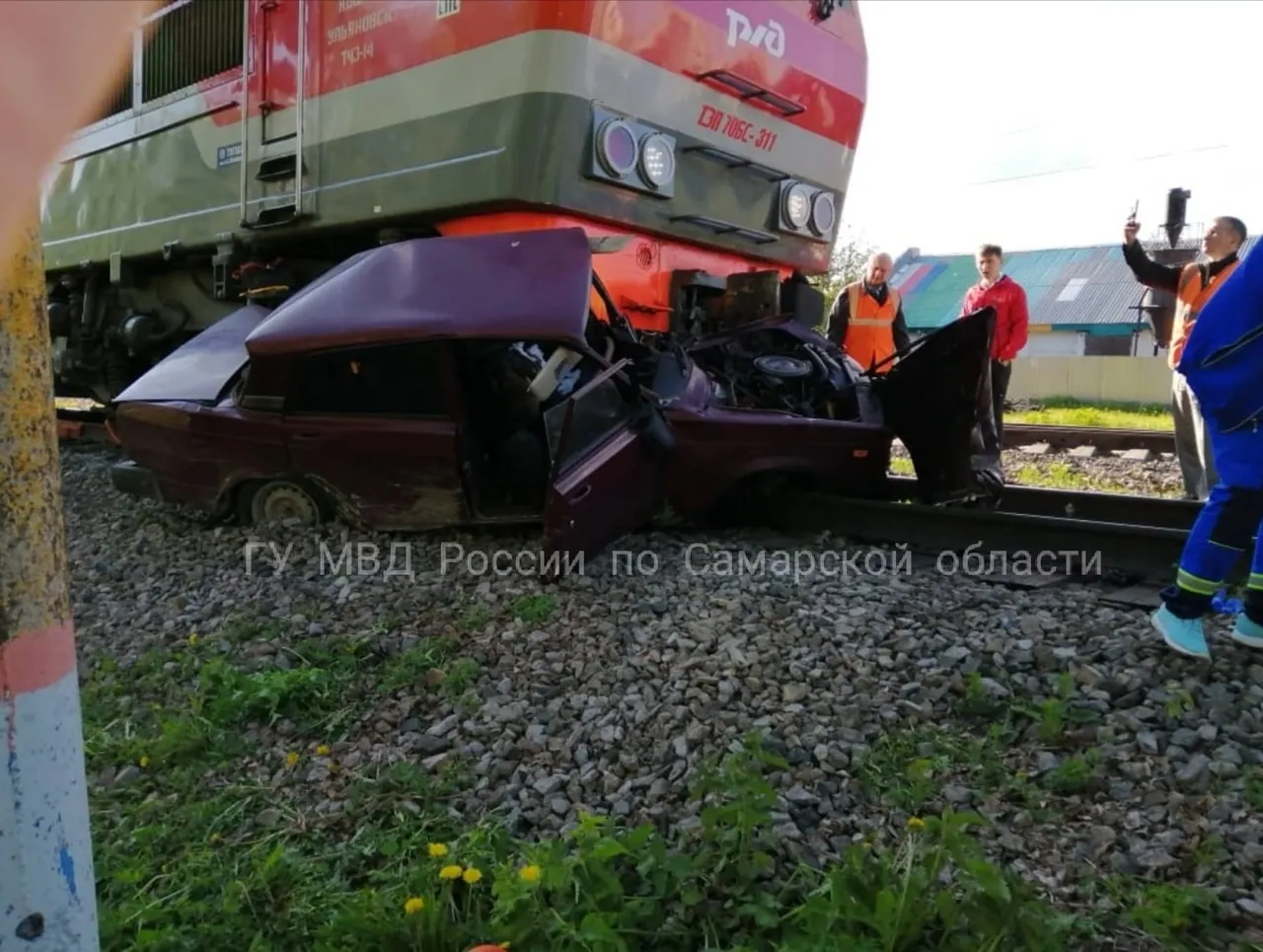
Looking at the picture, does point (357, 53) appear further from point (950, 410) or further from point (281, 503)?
point (950, 410)

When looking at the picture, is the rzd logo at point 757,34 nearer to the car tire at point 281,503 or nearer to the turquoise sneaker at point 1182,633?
the car tire at point 281,503

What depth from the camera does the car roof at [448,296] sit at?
3.57m

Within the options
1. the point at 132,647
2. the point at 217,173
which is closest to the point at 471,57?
the point at 217,173

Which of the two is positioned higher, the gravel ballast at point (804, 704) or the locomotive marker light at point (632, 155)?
the locomotive marker light at point (632, 155)

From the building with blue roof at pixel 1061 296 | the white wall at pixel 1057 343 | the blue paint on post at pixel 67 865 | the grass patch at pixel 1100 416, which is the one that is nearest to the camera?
the blue paint on post at pixel 67 865

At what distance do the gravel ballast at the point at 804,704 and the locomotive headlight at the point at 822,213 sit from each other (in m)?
2.97

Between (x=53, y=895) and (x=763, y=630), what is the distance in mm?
2043

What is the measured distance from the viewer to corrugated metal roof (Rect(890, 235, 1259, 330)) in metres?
32.9

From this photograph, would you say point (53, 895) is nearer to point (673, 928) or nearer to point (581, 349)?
point (673, 928)

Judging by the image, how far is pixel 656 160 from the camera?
4855 mm

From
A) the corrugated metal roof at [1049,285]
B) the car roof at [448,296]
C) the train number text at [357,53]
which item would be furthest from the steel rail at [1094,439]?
the corrugated metal roof at [1049,285]

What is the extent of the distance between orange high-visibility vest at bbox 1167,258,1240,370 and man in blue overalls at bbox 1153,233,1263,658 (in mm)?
2326

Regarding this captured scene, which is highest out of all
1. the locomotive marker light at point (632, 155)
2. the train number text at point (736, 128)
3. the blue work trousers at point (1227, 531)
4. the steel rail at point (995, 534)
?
the train number text at point (736, 128)

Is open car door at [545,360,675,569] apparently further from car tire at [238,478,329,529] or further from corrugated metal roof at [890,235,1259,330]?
corrugated metal roof at [890,235,1259,330]
